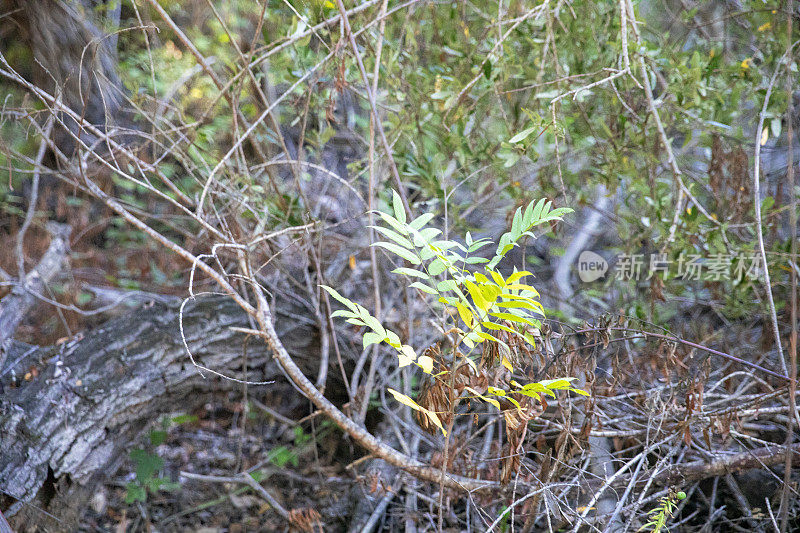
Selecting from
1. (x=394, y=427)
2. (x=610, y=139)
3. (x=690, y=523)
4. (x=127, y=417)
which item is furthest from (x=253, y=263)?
(x=690, y=523)

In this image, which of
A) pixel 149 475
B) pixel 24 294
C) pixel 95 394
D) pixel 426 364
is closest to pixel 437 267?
pixel 426 364

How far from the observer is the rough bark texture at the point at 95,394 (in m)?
2.00

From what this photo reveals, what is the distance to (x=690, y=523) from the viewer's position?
2.15 m

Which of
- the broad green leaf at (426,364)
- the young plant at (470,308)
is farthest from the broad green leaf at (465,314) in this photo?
the broad green leaf at (426,364)

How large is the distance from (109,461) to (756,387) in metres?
2.52

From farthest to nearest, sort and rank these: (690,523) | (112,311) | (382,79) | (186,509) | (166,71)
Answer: (166,71) < (112,311) < (186,509) < (382,79) < (690,523)

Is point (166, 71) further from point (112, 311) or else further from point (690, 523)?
point (690, 523)

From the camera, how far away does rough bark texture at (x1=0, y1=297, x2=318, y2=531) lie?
6.55 feet

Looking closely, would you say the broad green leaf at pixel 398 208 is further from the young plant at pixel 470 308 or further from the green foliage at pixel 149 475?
the green foliage at pixel 149 475

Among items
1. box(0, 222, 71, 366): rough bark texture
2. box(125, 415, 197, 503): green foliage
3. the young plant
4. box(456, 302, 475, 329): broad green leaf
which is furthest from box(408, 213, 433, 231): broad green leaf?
box(125, 415, 197, 503): green foliage

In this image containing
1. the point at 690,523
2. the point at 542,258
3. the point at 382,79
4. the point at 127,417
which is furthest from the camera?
the point at 542,258

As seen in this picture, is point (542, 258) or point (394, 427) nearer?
point (394, 427)

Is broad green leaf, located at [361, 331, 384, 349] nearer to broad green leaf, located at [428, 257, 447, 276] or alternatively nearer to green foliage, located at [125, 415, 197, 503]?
broad green leaf, located at [428, 257, 447, 276]

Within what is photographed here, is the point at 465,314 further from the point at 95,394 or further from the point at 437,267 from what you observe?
the point at 95,394
